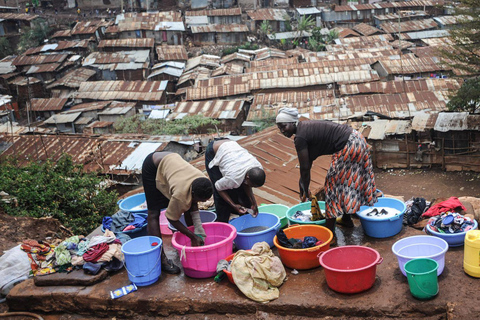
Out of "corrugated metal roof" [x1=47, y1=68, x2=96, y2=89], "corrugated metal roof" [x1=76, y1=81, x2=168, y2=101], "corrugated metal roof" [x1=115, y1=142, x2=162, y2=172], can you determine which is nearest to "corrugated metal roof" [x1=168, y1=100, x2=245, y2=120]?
"corrugated metal roof" [x1=76, y1=81, x2=168, y2=101]

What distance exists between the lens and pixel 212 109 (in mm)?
22141

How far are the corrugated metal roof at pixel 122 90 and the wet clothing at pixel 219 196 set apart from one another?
848 inches

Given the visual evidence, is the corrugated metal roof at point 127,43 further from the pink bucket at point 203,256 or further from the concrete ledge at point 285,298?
the pink bucket at point 203,256

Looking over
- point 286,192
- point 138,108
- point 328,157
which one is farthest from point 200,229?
point 138,108

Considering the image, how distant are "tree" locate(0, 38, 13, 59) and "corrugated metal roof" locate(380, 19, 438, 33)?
30.5m

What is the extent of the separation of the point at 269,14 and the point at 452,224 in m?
36.2

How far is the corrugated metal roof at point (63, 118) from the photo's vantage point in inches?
923

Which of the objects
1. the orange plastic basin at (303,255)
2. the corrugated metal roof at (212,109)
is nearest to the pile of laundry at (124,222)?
the orange plastic basin at (303,255)

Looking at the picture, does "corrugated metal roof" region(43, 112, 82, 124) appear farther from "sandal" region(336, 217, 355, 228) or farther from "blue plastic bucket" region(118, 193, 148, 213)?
"sandal" region(336, 217, 355, 228)

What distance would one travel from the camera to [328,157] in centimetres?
1002

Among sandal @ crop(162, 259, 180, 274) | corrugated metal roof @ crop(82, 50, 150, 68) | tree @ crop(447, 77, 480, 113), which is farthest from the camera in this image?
corrugated metal roof @ crop(82, 50, 150, 68)

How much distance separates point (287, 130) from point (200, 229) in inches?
50.9

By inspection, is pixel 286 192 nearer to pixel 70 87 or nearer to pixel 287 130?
pixel 287 130

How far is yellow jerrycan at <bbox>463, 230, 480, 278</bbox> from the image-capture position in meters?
3.59
